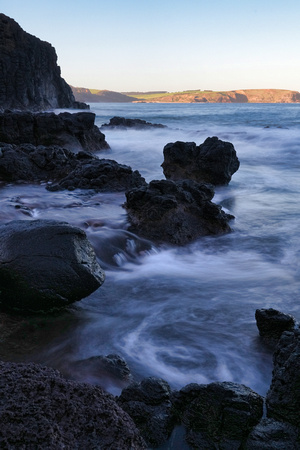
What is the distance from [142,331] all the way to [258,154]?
1456 centimetres

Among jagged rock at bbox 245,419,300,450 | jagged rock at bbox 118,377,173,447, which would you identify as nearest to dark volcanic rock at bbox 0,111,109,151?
jagged rock at bbox 118,377,173,447

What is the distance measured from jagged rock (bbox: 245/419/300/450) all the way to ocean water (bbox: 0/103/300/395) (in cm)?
87

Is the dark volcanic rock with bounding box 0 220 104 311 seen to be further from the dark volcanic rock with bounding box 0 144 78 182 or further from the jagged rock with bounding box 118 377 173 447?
the dark volcanic rock with bounding box 0 144 78 182

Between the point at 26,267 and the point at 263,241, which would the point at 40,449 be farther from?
the point at 263,241

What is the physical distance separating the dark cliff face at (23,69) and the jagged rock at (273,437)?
4559 cm

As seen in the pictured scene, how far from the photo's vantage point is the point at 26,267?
3.48 m

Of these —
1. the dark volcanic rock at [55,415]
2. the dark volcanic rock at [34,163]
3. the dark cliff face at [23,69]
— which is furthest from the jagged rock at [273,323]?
the dark cliff face at [23,69]

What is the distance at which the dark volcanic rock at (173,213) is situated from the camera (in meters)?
6.14

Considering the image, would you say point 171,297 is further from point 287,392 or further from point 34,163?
point 34,163

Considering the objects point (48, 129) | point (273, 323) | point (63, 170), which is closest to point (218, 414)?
point (273, 323)

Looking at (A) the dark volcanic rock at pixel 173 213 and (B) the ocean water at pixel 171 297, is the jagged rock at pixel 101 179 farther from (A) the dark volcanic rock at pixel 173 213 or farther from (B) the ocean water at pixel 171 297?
(A) the dark volcanic rock at pixel 173 213

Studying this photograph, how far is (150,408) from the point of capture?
86.5 inches

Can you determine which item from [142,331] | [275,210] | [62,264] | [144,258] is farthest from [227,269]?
[275,210]

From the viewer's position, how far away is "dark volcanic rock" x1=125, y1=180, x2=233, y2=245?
6.14 metres
